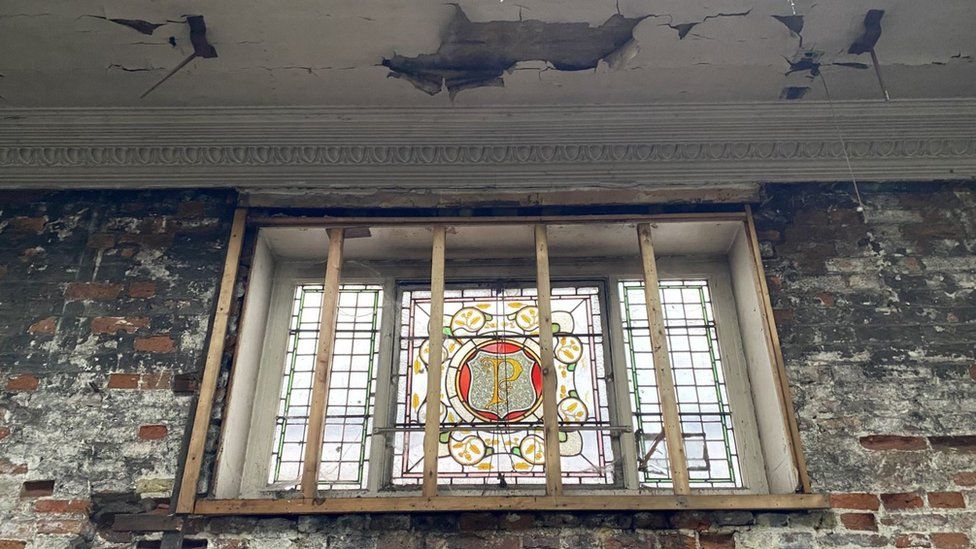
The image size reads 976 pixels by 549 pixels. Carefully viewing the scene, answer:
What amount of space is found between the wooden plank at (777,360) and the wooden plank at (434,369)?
4.33 ft

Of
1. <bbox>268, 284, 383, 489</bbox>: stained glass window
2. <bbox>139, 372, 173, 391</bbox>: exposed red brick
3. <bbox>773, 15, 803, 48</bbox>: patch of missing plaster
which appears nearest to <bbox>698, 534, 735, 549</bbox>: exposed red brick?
<bbox>268, 284, 383, 489</bbox>: stained glass window

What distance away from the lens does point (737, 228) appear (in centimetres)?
337

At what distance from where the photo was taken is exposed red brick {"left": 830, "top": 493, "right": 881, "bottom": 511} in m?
2.65

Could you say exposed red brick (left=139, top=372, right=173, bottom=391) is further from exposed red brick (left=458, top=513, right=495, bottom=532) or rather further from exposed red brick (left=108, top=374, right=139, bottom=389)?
exposed red brick (left=458, top=513, right=495, bottom=532)

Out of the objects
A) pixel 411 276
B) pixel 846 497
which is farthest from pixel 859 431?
pixel 411 276

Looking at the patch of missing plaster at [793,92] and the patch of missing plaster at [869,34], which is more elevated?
the patch of missing plaster at [869,34]

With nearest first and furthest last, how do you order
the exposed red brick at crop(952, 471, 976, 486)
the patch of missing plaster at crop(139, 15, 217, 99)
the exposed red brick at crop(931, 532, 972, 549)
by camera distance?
the exposed red brick at crop(931, 532, 972, 549), the exposed red brick at crop(952, 471, 976, 486), the patch of missing plaster at crop(139, 15, 217, 99)

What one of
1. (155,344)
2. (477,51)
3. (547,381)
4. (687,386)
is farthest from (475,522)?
(477,51)

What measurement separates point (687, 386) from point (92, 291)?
8.46 feet

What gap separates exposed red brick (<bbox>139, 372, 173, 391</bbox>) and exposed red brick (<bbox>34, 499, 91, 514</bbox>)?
47cm

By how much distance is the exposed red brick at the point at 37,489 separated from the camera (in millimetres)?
2721

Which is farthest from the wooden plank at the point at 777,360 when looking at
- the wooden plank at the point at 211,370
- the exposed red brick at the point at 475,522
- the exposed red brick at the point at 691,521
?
the wooden plank at the point at 211,370

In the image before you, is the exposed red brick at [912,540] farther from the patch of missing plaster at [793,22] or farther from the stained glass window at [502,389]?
the patch of missing plaster at [793,22]

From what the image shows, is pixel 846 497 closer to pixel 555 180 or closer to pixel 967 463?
pixel 967 463
